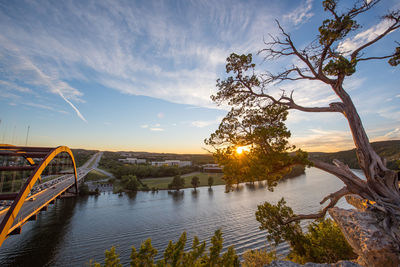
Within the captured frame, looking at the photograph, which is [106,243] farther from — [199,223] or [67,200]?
[67,200]

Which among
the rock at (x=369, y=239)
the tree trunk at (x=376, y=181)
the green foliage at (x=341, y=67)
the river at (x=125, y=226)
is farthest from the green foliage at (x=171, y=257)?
the river at (x=125, y=226)

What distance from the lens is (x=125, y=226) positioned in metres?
22.3

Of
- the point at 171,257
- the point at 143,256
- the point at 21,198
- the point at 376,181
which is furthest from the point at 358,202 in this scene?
the point at 21,198

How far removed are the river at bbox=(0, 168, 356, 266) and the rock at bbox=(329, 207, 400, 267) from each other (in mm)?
12042

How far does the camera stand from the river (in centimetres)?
1622

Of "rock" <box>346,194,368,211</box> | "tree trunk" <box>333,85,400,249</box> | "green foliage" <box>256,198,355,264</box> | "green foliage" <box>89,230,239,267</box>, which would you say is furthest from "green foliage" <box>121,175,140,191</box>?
"tree trunk" <box>333,85,400,249</box>

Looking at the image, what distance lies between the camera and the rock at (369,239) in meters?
5.26

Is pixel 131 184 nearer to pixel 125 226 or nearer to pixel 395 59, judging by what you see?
pixel 125 226

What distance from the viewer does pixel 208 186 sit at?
165ft

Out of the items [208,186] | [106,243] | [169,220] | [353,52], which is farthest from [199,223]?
[208,186]

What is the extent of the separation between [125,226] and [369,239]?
23.8 metres

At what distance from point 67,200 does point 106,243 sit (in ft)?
78.9

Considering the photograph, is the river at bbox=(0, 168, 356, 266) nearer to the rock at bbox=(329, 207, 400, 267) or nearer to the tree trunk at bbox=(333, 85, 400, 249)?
the rock at bbox=(329, 207, 400, 267)

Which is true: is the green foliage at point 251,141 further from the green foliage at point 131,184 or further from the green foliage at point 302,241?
the green foliage at point 131,184
